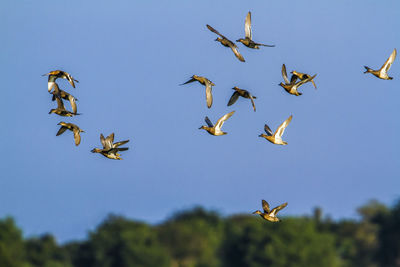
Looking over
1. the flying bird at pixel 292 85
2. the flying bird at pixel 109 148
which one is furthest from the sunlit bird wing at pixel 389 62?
the flying bird at pixel 109 148

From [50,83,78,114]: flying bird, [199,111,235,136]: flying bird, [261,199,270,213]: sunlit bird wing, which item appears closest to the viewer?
[261,199,270,213]: sunlit bird wing

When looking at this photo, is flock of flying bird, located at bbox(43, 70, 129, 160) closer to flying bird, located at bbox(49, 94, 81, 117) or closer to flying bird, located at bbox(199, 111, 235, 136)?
flying bird, located at bbox(49, 94, 81, 117)

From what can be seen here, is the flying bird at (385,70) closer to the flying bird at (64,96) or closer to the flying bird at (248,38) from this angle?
the flying bird at (248,38)

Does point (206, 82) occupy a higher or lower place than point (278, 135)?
higher

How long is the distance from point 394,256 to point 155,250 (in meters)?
43.5

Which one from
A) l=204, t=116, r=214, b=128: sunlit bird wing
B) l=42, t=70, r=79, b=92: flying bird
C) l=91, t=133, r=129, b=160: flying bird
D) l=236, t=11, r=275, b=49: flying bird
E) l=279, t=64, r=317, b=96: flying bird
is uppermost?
l=236, t=11, r=275, b=49: flying bird

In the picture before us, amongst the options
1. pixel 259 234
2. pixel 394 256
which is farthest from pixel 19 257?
pixel 394 256

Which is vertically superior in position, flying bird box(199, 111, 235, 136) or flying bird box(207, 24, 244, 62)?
flying bird box(207, 24, 244, 62)

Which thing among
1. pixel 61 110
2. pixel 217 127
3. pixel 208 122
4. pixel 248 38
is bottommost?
pixel 61 110

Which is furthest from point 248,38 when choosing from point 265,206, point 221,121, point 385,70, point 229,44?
point 265,206

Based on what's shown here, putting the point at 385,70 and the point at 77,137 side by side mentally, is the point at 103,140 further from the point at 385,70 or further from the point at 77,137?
the point at 385,70

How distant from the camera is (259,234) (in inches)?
7392

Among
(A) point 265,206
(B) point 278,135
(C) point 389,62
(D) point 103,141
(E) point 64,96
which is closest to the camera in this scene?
(A) point 265,206

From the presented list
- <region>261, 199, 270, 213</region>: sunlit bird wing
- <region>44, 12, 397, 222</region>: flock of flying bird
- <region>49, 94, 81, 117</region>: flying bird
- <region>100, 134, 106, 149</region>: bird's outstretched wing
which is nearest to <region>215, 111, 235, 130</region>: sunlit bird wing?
<region>44, 12, 397, 222</region>: flock of flying bird
